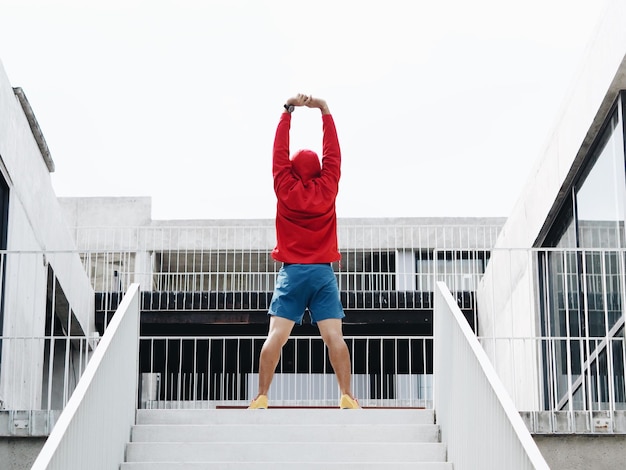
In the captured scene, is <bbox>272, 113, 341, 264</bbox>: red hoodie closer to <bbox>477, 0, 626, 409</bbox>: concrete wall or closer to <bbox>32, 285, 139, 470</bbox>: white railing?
<bbox>32, 285, 139, 470</bbox>: white railing

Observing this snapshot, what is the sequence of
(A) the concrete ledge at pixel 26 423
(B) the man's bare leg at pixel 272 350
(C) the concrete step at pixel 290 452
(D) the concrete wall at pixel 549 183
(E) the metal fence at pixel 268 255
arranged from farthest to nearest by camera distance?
(E) the metal fence at pixel 268 255 < (D) the concrete wall at pixel 549 183 < (A) the concrete ledge at pixel 26 423 < (B) the man's bare leg at pixel 272 350 < (C) the concrete step at pixel 290 452

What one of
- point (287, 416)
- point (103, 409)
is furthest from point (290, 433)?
point (103, 409)

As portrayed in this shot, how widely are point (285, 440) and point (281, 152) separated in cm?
194

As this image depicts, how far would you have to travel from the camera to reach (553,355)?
11312 millimetres

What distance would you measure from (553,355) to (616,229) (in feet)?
5.36

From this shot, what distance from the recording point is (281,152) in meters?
8.38

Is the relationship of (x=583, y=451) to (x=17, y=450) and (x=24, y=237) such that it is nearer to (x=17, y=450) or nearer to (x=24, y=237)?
(x=17, y=450)

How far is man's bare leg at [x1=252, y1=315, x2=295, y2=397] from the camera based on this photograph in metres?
8.09

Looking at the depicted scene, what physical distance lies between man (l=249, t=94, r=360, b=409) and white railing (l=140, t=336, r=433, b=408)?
1036 centimetres

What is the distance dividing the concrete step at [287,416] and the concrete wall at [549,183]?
1.22 meters

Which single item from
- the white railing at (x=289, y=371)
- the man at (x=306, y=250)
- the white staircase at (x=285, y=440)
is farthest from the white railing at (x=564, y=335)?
the white railing at (x=289, y=371)

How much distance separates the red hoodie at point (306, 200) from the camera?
8.29 m

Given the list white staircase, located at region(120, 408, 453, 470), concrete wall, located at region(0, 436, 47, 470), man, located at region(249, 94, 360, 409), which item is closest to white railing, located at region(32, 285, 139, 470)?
white staircase, located at region(120, 408, 453, 470)

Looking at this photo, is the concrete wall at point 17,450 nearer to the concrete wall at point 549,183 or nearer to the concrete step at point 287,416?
the concrete step at point 287,416
